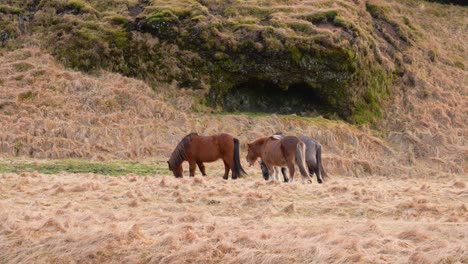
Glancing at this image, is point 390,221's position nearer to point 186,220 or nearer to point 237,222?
point 237,222

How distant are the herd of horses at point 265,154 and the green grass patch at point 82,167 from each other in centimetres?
184

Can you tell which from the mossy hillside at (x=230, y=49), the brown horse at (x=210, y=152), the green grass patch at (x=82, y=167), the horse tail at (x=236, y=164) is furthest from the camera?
the mossy hillside at (x=230, y=49)

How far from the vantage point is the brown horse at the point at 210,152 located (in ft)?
60.1

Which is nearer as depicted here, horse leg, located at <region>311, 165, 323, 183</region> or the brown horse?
horse leg, located at <region>311, 165, 323, 183</region>

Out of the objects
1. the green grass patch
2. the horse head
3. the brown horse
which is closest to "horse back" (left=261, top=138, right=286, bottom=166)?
the horse head

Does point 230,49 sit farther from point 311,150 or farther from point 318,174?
point 318,174

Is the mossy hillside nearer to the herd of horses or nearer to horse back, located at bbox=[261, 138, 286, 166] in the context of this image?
the herd of horses

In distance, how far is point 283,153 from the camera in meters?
16.7

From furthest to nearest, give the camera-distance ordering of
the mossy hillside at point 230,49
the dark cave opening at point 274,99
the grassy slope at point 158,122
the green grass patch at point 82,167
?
the dark cave opening at point 274,99
the mossy hillside at point 230,49
the grassy slope at point 158,122
the green grass patch at point 82,167

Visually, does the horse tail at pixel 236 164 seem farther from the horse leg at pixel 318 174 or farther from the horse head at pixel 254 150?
the horse leg at pixel 318 174

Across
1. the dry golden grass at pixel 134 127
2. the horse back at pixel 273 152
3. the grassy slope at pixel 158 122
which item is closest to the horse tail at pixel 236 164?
the horse back at pixel 273 152

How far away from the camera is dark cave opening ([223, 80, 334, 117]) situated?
104 feet

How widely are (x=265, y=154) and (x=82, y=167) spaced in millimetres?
6704

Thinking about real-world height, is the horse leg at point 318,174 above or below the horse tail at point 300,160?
below
